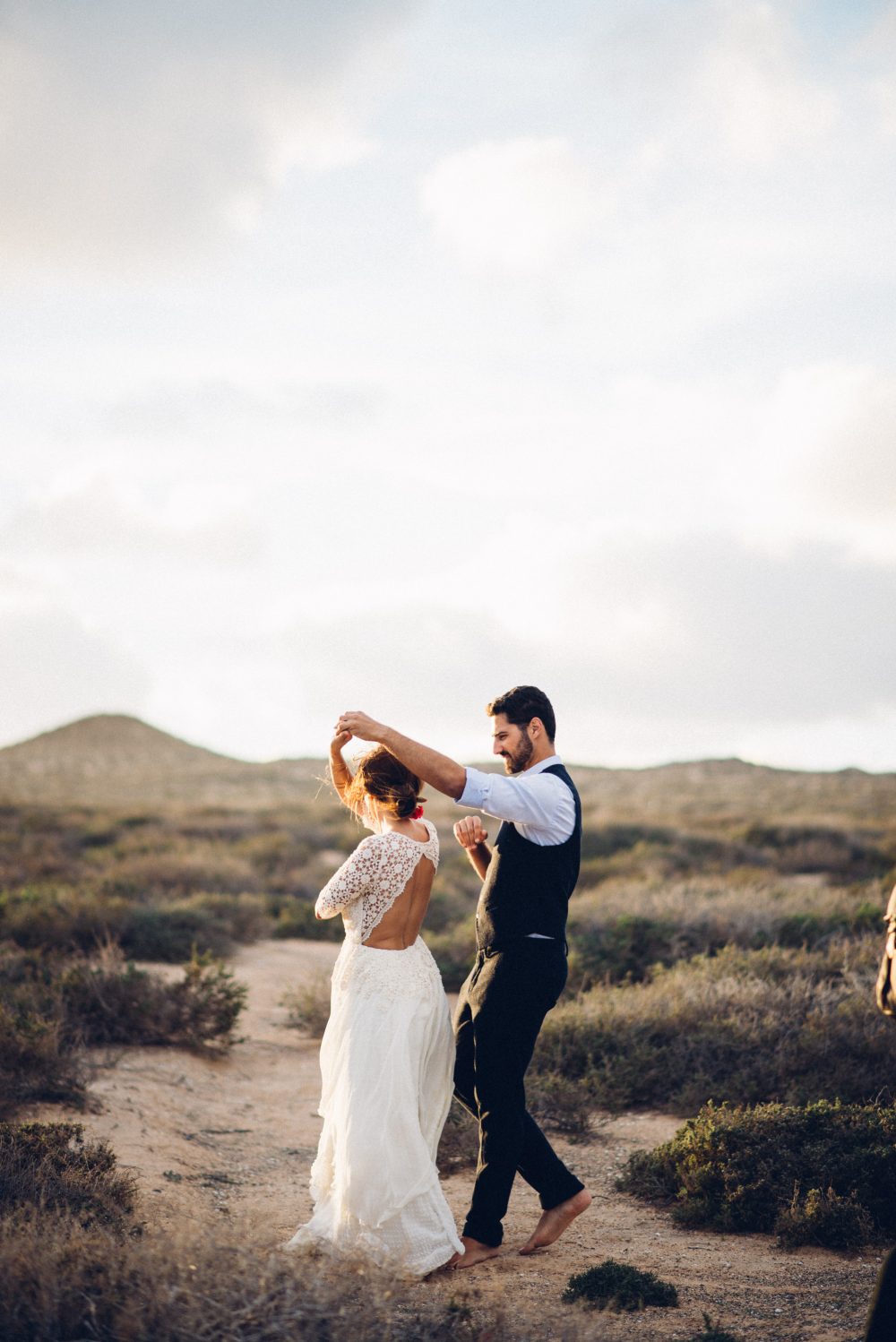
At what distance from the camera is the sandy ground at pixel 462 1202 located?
14.0ft

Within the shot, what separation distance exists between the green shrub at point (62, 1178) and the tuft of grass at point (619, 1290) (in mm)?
1862

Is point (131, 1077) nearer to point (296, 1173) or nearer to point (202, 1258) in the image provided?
point (296, 1173)

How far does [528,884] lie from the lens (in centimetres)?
436

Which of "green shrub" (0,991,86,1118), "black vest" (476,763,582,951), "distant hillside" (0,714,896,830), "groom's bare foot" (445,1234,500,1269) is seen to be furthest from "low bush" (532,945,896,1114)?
"distant hillside" (0,714,896,830)

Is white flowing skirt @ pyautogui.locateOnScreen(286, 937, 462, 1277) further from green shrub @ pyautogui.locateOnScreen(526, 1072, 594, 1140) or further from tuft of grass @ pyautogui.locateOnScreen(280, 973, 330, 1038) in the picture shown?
tuft of grass @ pyautogui.locateOnScreen(280, 973, 330, 1038)

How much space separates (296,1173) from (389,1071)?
2500mm

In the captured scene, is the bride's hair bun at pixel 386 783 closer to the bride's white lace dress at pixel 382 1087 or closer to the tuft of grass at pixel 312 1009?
the bride's white lace dress at pixel 382 1087

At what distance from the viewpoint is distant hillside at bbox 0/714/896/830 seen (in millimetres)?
Result: 33312

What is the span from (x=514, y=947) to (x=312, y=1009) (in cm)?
565

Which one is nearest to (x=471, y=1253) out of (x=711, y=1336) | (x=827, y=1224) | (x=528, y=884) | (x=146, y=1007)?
(x=711, y=1336)

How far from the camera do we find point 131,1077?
25.2ft

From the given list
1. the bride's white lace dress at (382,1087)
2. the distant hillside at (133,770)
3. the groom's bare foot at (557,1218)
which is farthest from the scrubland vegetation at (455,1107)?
the distant hillside at (133,770)

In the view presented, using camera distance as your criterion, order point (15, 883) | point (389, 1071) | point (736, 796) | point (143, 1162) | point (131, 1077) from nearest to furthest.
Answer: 1. point (389, 1071)
2. point (143, 1162)
3. point (131, 1077)
4. point (15, 883)
5. point (736, 796)

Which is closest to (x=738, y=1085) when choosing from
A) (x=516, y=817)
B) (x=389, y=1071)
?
(x=389, y=1071)
